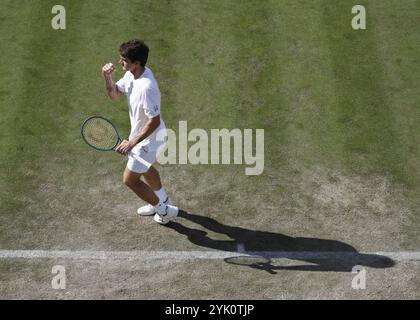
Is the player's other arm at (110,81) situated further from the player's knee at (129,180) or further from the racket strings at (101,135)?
the player's knee at (129,180)

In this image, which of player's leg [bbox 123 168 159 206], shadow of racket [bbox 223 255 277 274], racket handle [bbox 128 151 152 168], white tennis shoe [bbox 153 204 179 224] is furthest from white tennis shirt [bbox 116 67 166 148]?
shadow of racket [bbox 223 255 277 274]

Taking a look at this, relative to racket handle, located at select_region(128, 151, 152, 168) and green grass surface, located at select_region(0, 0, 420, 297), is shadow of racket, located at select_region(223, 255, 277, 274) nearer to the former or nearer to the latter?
green grass surface, located at select_region(0, 0, 420, 297)

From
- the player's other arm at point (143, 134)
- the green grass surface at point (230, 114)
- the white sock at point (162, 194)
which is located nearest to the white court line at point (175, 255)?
the green grass surface at point (230, 114)

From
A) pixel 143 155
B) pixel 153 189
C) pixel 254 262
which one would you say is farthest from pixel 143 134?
pixel 254 262

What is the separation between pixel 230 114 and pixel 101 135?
2.91 metres

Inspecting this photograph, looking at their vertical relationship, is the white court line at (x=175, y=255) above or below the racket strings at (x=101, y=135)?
below

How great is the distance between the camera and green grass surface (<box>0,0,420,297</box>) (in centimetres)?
1068

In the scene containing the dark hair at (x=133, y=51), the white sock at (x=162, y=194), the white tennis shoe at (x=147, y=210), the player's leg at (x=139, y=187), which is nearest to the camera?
the dark hair at (x=133, y=51)

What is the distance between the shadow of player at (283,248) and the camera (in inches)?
390

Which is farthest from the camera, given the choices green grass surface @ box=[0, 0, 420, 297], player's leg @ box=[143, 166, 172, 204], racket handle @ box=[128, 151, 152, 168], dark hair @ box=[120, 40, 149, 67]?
green grass surface @ box=[0, 0, 420, 297]

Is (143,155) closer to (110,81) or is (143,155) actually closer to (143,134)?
(143,134)

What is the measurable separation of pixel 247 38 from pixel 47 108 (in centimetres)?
410
